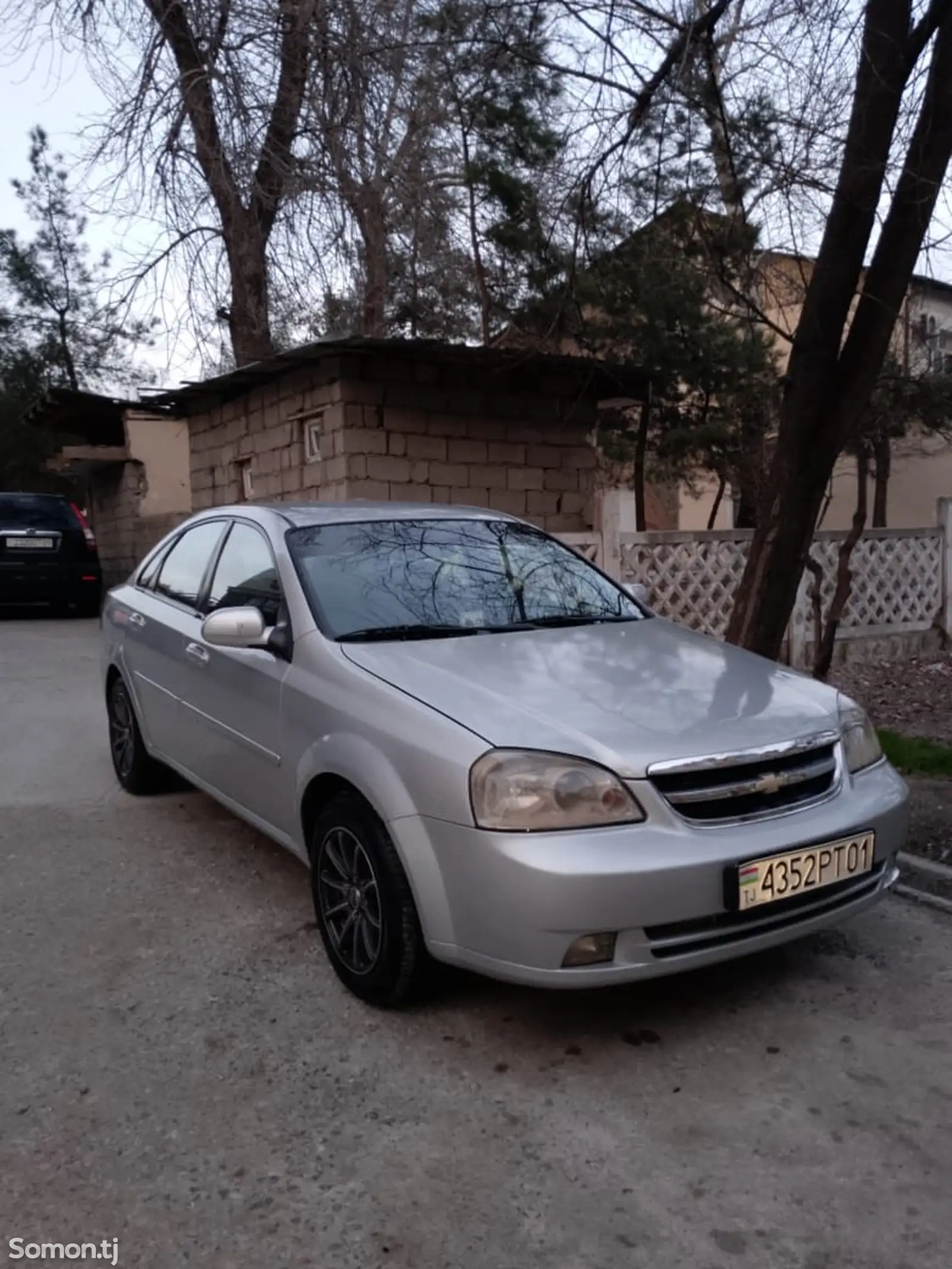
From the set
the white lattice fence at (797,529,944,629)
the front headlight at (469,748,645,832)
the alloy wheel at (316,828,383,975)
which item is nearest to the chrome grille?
the front headlight at (469,748,645,832)

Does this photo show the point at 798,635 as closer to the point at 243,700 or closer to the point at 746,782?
the point at 243,700

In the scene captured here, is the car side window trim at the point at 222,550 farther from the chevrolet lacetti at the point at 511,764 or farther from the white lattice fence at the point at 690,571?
the white lattice fence at the point at 690,571

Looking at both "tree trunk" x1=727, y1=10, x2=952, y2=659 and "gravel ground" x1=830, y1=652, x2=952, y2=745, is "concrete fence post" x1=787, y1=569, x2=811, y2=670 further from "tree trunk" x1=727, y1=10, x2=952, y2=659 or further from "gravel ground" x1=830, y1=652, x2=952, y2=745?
"tree trunk" x1=727, y1=10, x2=952, y2=659

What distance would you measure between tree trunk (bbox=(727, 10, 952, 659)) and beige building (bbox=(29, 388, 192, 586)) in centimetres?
989

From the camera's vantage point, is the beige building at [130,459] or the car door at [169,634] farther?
the beige building at [130,459]

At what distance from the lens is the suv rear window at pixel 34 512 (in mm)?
13438

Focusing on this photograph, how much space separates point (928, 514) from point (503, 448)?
10148 mm

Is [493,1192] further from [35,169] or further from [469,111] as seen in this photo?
[35,169]

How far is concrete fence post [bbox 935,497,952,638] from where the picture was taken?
10.8m

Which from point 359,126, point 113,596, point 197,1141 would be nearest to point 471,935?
point 197,1141

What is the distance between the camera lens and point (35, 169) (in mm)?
24234

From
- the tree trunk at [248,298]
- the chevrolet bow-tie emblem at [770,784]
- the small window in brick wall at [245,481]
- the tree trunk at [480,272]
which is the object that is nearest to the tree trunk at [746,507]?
the tree trunk at [480,272]

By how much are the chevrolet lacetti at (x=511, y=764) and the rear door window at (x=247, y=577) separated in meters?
0.01

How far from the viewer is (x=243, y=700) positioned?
13.1 ft
